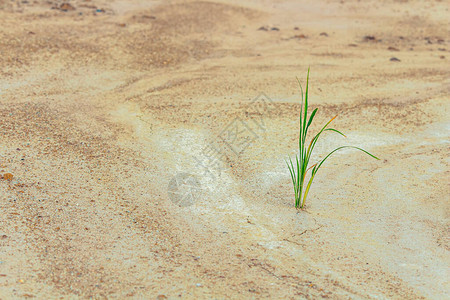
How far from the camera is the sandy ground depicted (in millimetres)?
3047

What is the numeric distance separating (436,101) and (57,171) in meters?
4.01

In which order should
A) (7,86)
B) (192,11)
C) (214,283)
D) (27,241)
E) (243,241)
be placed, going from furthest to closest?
(192,11), (7,86), (243,241), (27,241), (214,283)

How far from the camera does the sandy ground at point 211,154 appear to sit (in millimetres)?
3047

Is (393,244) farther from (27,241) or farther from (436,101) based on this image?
(436,101)

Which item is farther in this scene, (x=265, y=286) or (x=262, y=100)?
(x=262, y=100)

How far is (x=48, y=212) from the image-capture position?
11.4ft

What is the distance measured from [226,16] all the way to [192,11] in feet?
1.71

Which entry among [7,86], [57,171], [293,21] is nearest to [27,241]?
[57,171]

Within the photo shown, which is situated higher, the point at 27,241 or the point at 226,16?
the point at 226,16

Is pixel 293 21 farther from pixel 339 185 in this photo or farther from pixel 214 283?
pixel 214 283

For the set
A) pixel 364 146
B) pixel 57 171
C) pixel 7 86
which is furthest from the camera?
pixel 7 86

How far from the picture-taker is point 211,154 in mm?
4590

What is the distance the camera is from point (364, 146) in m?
4.84

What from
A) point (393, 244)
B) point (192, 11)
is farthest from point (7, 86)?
point (393, 244)
